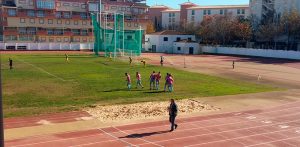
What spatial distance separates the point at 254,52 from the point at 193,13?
48.9m

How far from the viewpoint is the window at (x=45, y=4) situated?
86.8 metres

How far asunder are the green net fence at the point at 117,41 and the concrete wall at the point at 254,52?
2317 cm

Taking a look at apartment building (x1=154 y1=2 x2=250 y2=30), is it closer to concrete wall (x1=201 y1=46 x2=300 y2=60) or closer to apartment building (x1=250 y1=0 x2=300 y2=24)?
apartment building (x1=250 y1=0 x2=300 y2=24)

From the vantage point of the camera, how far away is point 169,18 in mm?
135375

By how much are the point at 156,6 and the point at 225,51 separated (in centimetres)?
7301

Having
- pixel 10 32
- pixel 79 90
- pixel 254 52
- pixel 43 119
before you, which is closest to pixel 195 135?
pixel 43 119

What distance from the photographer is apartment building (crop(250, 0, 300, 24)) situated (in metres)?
83.2

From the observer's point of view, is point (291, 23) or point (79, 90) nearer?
point (79, 90)

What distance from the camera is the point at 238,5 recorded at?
113312 mm

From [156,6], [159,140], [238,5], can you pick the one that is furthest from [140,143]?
[156,6]

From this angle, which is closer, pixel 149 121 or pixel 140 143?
pixel 140 143

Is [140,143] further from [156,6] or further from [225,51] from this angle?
[156,6]

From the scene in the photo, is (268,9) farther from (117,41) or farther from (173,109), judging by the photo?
(173,109)

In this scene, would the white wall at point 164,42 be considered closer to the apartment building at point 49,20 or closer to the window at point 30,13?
the apartment building at point 49,20
